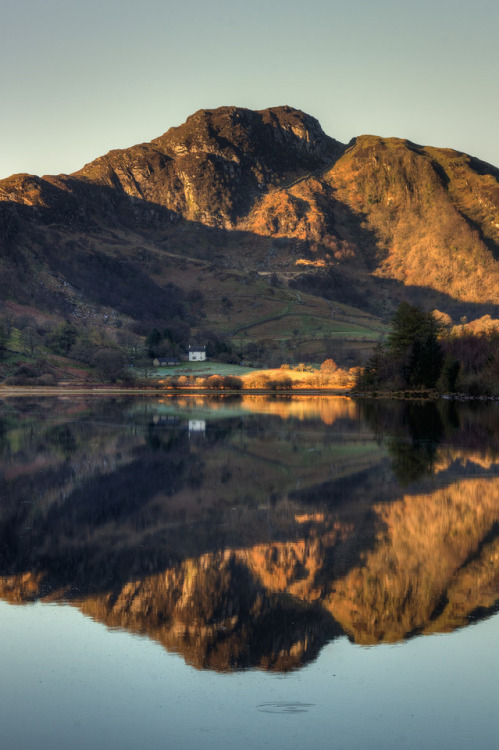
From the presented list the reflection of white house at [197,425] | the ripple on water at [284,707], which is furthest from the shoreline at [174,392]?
the ripple on water at [284,707]

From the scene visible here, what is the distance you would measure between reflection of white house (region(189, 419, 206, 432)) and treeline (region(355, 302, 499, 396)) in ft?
133

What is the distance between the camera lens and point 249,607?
1110cm

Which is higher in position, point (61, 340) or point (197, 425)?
point (197, 425)

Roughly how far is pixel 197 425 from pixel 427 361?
45740 mm

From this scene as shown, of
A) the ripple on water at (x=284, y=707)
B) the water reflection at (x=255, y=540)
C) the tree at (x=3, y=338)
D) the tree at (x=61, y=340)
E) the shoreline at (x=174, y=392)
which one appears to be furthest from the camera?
the tree at (x=61, y=340)

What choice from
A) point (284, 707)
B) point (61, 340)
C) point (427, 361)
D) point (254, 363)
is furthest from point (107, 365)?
point (284, 707)

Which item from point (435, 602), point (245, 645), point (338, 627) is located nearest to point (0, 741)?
point (245, 645)

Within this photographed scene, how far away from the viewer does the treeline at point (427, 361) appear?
80375 millimetres

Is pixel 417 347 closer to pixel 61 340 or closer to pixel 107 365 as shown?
pixel 107 365

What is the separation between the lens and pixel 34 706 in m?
8.23

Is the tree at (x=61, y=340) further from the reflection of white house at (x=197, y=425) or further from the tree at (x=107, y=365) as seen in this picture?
the reflection of white house at (x=197, y=425)

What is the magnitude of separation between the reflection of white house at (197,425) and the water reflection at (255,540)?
338 inches

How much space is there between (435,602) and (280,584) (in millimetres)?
2523

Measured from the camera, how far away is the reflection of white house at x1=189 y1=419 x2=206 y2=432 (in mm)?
41347
